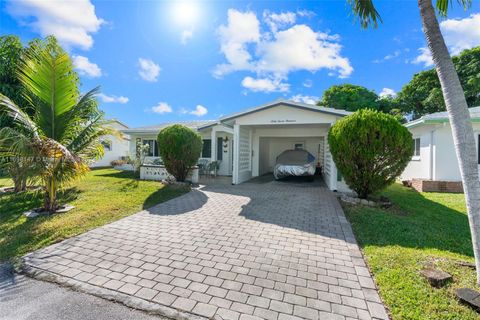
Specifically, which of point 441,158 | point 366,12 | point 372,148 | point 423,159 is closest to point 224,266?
point 372,148

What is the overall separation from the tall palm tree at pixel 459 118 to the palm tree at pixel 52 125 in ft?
22.8

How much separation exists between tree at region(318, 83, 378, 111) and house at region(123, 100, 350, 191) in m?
15.0

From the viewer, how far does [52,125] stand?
224 inches

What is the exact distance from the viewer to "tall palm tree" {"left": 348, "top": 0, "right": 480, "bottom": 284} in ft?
9.14

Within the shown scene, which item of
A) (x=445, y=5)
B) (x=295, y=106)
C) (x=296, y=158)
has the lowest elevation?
(x=296, y=158)

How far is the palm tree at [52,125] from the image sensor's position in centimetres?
511

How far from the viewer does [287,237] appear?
4.62m

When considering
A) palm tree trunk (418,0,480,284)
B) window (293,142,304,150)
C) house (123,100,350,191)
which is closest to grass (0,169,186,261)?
house (123,100,350,191)

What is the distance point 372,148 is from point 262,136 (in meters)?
8.80

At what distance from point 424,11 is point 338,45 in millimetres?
9644

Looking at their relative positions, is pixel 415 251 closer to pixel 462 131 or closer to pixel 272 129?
pixel 462 131

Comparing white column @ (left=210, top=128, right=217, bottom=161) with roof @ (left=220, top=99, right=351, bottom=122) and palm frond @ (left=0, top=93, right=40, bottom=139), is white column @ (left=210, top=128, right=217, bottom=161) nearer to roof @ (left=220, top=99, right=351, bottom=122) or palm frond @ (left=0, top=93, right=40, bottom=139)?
roof @ (left=220, top=99, right=351, bottom=122)

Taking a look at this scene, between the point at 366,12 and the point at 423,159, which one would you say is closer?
the point at 366,12

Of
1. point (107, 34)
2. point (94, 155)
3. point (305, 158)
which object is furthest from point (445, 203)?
point (107, 34)
